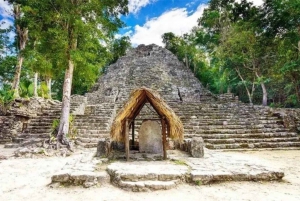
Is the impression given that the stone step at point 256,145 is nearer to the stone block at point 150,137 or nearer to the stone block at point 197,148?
the stone block at point 197,148

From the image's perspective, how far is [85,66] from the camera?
28.1 feet

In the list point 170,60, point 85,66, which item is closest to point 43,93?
point 85,66

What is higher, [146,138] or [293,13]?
[293,13]

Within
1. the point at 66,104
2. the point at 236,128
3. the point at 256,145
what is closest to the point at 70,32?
the point at 66,104

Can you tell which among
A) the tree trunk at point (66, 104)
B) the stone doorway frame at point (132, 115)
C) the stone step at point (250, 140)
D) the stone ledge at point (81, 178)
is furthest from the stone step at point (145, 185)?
the stone step at point (250, 140)

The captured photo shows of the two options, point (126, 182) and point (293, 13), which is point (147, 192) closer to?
point (126, 182)

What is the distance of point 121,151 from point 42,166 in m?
2.05

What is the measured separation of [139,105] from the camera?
5012 mm

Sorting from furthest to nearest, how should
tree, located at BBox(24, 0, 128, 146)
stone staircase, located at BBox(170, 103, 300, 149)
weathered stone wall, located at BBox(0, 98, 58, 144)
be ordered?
weathered stone wall, located at BBox(0, 98, 58, 144) → stone staircase, located at BBox(170, 103, 300, 149) → tree, located at BBox(24, 0, 128, 146)

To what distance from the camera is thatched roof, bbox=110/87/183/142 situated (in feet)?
15.0

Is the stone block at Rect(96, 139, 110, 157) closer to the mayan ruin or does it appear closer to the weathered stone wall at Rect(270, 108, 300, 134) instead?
the mayan ruin

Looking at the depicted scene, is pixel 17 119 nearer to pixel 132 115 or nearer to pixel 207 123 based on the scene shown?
pixel 132 115

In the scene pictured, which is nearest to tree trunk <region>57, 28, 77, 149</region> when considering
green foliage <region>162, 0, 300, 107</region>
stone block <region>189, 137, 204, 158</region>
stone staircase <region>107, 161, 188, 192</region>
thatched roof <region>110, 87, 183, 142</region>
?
thatched roof <region>110, 87, 183, 142</region>

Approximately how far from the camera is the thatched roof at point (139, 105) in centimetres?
458
